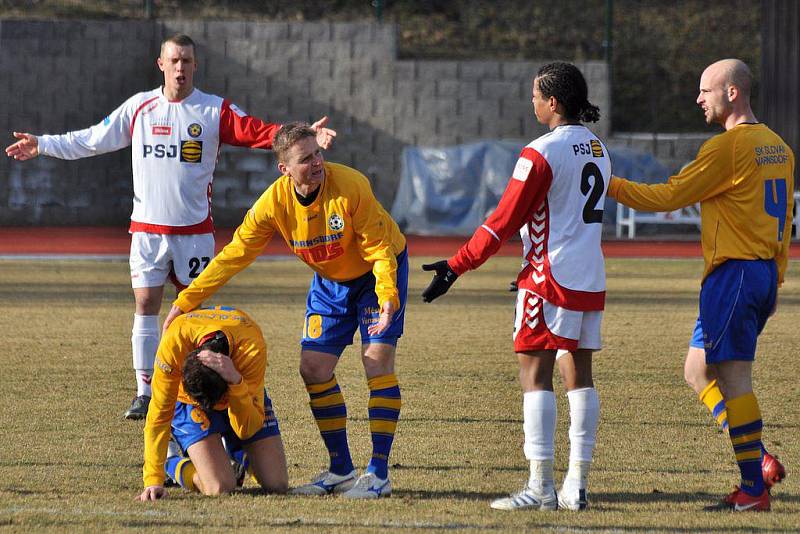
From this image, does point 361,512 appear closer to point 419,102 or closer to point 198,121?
point 198,121

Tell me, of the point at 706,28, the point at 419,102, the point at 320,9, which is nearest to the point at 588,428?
the point at 419,102

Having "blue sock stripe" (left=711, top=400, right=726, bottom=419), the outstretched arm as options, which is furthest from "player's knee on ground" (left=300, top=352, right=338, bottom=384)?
the outstretched arm

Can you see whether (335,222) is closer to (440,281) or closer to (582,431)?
(440,281)

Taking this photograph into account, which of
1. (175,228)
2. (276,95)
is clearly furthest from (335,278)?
(276,95)

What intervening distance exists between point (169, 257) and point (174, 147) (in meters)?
0.67

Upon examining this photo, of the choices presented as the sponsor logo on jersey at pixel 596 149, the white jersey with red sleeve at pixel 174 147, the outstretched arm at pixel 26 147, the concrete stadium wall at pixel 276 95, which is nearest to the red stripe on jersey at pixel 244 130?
the white jersey with red sleeve at pixel 174 147

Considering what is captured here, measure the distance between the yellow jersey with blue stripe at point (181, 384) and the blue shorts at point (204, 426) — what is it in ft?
0.14

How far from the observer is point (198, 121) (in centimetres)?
759

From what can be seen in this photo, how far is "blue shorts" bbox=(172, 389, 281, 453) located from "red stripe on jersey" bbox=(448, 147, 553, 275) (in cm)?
136

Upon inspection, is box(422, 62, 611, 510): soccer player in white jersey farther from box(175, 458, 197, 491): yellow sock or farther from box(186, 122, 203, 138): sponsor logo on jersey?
box(186, 122, 203, 138): sponsor logo on jersey

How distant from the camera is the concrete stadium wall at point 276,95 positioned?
25.4 meters

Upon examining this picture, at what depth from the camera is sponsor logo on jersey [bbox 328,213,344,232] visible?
18.3ft

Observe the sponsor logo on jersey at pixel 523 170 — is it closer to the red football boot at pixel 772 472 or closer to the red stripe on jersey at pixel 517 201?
the red stripe on jersey at pixel 517 201

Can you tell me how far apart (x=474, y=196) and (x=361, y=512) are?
19424 millimetres
